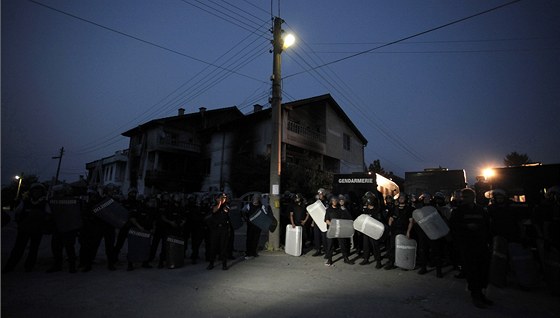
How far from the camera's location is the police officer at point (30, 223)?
243 inches

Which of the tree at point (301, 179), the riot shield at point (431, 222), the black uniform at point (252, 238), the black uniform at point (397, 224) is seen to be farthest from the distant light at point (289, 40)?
the tree at point (301, 179)

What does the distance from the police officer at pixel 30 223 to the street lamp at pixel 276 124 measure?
6.06 metres

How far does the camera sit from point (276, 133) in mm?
10398

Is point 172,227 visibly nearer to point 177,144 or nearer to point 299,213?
point 299,213

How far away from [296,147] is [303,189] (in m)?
6.77

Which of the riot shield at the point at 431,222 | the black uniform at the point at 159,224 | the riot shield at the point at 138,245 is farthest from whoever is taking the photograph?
the black uniform at the point at 159,224

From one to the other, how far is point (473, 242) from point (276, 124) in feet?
23.2

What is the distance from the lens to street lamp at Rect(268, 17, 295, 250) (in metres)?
9.83

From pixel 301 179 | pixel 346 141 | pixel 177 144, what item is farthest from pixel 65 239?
pixel 346 141

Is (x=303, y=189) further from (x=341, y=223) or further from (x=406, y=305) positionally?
(x=406, y=305)

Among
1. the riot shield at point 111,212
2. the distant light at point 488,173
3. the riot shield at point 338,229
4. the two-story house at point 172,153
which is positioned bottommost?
the riot shield at point 338,229

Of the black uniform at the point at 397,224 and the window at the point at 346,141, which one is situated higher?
the window at the point at 346,141

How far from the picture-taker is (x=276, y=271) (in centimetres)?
681

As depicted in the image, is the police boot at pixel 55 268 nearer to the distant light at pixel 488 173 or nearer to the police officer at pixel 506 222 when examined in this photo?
the police officer at pixel 506 222
